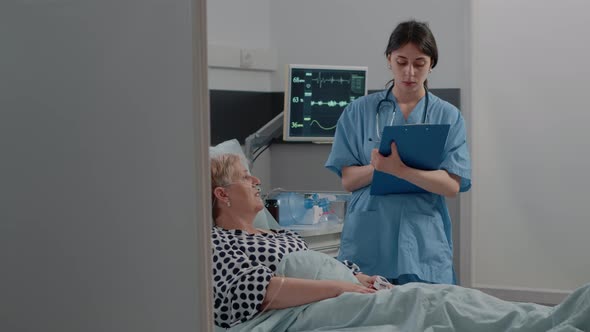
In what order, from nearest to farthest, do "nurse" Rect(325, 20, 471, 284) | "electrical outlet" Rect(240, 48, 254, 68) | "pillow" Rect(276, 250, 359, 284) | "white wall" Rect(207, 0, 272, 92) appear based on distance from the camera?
"pillow" Rect(276, 250, 359, 284) < "nurse" Rect(325, 20, 471, 284) < "white wall" Rect(207, 0, 272, 92) < "electrical outlet" Rect(240, 48, 254, 68)

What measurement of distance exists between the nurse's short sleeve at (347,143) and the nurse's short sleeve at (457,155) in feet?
0.97

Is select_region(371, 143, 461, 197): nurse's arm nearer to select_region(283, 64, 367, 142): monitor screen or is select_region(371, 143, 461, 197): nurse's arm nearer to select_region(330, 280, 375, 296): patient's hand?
select_region(330, 280, 375, 296): patient's hand

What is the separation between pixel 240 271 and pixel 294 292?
155mm

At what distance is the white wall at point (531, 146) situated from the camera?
4.06 meters

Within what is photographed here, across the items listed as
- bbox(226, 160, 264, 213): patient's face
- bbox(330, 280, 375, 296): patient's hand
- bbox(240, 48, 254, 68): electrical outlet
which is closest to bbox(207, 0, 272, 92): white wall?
bbox(240, 48, 254, 68): electrical outlet

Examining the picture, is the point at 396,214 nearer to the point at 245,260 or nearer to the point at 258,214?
the point at 258,214

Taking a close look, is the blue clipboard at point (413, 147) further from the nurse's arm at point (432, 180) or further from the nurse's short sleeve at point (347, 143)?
the nurse's short sleeve at point (347, 143)

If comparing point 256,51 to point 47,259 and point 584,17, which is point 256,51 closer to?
point 584,17

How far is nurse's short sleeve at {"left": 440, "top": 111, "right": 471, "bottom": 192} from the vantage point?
2625 mm

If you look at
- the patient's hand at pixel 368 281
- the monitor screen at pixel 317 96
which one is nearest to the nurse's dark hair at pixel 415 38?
the monitor screen at pixel 317 96

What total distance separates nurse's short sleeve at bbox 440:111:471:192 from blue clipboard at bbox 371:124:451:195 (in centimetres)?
9

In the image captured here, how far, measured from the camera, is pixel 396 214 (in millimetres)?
2639

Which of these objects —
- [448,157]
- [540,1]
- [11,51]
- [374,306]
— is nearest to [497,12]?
[540,1]

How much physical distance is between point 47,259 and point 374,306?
34.6 inches
